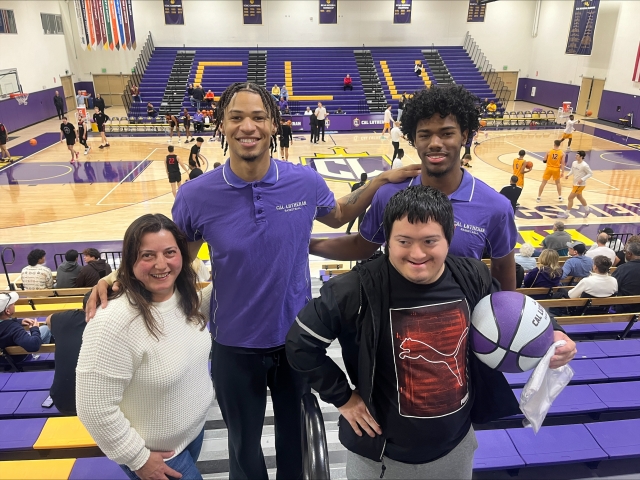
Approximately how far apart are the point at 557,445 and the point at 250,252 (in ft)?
8.60

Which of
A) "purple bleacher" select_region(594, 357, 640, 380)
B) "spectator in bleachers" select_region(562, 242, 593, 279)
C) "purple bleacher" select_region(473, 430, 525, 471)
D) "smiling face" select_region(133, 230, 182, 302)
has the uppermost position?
"smiling face" select_region(133, 230, 182, 302)

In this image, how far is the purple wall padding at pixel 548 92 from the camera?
27570mm

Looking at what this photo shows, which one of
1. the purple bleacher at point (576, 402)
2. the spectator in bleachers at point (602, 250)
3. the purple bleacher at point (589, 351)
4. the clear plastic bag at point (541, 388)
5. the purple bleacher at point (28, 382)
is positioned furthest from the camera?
the spectator in bleachers at point (602, 250)

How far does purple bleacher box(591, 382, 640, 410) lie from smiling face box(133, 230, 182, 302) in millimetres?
3454

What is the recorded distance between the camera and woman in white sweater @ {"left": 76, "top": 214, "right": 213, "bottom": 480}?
6.17ft

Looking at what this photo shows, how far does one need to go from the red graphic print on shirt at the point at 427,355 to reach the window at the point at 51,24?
29631 millimetres

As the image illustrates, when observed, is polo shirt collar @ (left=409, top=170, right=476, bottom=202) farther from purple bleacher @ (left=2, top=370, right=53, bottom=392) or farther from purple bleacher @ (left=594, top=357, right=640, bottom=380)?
purple bleacher @ (left=2, top=370, right=53, bottom=392)

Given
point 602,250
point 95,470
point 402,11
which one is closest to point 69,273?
point 95,470

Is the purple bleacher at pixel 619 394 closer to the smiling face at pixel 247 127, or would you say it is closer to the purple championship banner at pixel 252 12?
the smiling face at pixel 247 127

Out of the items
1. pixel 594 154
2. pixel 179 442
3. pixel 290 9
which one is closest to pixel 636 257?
pixel 179 442

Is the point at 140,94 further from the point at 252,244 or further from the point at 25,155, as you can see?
the point at 252,244

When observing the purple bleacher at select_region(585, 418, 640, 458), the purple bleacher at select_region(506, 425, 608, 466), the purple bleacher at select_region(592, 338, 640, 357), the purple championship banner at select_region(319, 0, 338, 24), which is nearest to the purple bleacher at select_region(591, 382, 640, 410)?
the purple bleacher at select_region(585, 418, 640, 458)

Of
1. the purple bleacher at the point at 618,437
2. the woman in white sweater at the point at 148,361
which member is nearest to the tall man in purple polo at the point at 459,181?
the woman in white sweater at the point at 148,361

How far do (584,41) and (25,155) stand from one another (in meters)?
27.6
